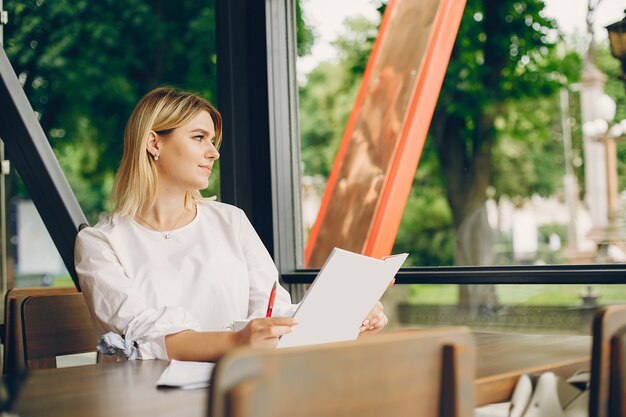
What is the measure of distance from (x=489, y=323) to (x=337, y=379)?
123 inches

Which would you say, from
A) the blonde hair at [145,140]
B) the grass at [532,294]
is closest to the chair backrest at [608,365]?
the grass at [532,294]

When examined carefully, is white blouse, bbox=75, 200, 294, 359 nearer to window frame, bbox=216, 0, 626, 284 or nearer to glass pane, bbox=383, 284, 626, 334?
window frame, bbox=216, 0, 626, 284

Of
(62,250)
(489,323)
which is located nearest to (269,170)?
(62,250)

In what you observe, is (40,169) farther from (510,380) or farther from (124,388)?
(510,380)

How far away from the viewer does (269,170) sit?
9.60 ft

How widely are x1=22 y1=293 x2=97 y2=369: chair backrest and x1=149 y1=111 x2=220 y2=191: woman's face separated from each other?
0.38 m

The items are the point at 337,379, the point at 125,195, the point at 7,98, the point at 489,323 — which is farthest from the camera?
the point at 489,323

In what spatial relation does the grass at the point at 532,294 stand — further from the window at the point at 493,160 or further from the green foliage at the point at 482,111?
the green foliage at the point at 482,111

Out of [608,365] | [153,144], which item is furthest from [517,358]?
[153,144]

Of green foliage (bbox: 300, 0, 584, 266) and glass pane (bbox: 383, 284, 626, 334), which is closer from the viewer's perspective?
glass pane (bbox: 383, 284, 626, 334)

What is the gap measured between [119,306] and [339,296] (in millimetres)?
584

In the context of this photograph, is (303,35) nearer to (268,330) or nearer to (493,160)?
(268,330)

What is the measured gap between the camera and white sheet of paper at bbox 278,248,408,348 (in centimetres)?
131

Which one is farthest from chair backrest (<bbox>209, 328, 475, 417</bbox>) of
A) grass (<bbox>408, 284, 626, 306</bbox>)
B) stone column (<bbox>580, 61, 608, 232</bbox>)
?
stone column (<bbox>580, 61, 608, 232</bbox>)
